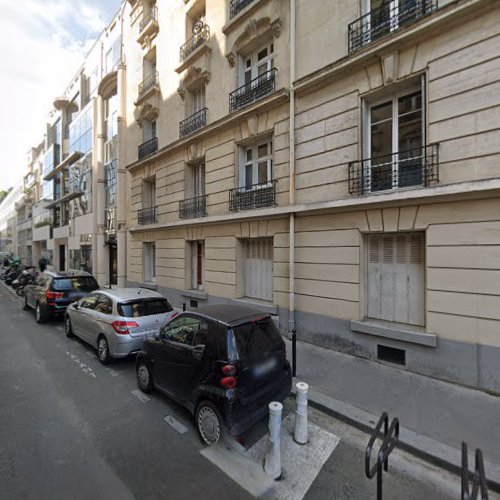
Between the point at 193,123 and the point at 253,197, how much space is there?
4441 millimetres

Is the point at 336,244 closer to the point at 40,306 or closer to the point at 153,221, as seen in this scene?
the point at 153,221

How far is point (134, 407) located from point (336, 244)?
512cm

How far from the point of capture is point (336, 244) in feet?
21.6

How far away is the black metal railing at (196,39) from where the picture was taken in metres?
9.97


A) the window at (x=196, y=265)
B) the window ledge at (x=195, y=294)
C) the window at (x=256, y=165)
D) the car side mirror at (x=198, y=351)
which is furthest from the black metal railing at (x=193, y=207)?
the car side mirror at (x=198, y=351)

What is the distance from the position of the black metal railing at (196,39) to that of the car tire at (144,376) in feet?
34.2

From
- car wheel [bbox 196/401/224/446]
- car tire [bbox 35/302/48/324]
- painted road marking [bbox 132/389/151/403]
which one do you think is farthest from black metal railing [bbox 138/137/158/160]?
car wheel [bbox 196/401/224/446]

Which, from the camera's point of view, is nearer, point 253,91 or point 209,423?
point 209,423

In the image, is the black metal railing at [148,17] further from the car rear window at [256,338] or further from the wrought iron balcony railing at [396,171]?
the car rear window at [256,338]

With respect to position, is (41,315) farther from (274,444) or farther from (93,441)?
(274,444)

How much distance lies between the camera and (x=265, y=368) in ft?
12.4

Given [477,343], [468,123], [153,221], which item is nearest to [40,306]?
[153,221]

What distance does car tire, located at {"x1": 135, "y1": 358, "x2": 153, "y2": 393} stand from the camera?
4.66 meters

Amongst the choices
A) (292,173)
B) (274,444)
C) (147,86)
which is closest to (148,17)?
(147,86)
